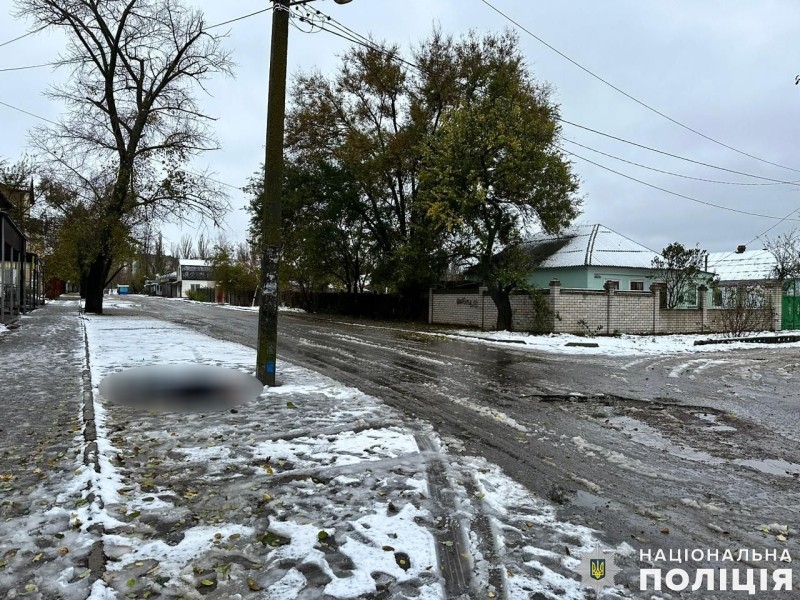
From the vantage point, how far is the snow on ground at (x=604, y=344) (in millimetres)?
15922

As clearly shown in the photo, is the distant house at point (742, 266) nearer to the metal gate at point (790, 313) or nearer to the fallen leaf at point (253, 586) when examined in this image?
the metal gate at point (790, 313)

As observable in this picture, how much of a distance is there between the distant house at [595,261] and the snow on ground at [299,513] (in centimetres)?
2628

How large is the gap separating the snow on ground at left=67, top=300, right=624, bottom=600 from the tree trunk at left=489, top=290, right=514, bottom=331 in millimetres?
16444

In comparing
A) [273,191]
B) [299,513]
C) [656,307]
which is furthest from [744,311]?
[299,513]

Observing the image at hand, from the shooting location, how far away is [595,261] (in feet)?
98.9

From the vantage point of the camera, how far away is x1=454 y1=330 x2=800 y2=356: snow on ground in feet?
52.2

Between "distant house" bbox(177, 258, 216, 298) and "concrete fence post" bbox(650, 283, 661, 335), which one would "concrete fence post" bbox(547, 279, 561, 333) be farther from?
"distant house" bbox(177, 258, 216, 298)

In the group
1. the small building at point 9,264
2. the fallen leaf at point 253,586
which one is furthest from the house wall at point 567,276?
the fallen leaf at point 253,586

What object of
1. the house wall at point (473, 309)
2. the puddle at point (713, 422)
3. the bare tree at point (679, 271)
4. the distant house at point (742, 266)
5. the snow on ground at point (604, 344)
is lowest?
the puddle at point (713, 422)

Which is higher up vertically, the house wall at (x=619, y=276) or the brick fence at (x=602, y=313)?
the house wall at (x=619, y=276)

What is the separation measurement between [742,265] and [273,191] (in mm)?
52960

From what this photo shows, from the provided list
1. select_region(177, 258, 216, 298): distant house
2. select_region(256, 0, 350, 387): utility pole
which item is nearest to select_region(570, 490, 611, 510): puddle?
select_region(256, 0, 350, 387): utility pole

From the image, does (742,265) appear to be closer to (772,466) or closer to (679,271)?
(679,271)

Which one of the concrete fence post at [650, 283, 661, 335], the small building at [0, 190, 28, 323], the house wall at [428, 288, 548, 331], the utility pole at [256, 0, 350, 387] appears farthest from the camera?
the concrete fence post at [650, 283, 661, 335]
